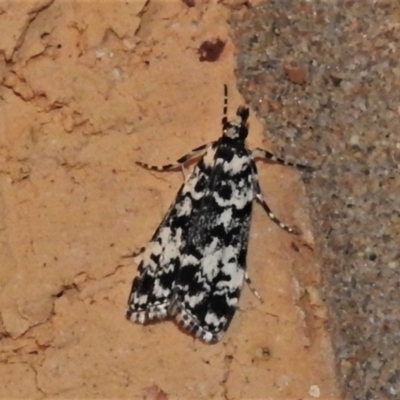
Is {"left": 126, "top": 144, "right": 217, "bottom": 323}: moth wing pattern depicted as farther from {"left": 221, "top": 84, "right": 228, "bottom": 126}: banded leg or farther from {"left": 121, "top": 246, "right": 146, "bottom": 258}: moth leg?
{"left": 221, "top": 84, "right": 228, "bottom": 126}: banded leg

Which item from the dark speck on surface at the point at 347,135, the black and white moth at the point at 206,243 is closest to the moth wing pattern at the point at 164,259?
the black and white moth at the point at 206,243

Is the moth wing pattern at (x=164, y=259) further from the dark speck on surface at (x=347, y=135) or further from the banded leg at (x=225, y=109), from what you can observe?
the dark speck on surface at (x=347, y=135)

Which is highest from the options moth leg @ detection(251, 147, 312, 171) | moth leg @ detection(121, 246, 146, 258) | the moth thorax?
the moth thorax

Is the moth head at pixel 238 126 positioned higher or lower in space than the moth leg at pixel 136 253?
higher

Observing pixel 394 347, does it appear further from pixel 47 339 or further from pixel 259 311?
pixel 47 339

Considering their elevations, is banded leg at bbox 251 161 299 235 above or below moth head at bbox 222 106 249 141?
below

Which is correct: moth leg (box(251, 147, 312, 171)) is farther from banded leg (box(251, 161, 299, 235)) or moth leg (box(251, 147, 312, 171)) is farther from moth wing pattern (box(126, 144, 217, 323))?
moth wing pattern (box(126, 144, 217, 323))

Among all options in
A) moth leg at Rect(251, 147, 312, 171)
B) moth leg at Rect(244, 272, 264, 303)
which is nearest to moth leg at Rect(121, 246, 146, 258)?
moth leg at Rect(244, 272, 264, 303)

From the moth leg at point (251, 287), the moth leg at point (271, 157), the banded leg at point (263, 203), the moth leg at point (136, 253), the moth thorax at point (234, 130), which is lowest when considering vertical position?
the moth leg at point (251, 287)
